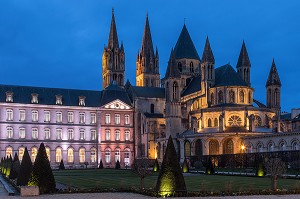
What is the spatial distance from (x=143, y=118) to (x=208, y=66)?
1465 centimetres

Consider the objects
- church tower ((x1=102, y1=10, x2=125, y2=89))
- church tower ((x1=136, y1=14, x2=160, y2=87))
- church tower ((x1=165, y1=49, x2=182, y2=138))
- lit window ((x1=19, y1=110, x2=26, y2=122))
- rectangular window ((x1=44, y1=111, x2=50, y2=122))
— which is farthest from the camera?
church tower ((x1=136, y1=14, x2=160, y2=87))

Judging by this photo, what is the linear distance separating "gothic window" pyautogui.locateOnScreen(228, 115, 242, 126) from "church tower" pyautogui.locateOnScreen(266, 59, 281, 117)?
11.2 metres

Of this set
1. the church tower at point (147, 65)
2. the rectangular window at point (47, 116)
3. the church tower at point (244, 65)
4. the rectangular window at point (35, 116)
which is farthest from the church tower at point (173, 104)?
the church tower at point (147, 65)

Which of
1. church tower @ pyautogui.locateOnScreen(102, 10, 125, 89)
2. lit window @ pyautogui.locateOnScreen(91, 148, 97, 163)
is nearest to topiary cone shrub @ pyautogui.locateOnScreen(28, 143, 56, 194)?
lit window @ pyautogui.locateOnScreen(91, 148, 97, 163)

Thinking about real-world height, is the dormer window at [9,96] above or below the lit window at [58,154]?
above

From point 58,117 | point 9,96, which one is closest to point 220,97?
point 58,117

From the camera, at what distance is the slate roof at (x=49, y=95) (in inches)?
3162

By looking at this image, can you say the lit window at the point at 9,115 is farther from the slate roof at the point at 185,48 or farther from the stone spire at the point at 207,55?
the slate roof at the point at 185,48

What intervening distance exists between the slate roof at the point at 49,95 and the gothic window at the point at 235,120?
23.5m

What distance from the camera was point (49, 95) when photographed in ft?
272

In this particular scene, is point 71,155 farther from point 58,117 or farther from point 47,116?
point 47,116

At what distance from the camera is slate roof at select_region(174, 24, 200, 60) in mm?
100625

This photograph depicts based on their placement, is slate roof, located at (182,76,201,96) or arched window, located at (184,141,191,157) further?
slate roof, located at (182,76,201,96)

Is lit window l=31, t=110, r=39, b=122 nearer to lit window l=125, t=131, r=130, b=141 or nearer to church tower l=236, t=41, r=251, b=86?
lit window l=125, t=131, r=130, b=141
